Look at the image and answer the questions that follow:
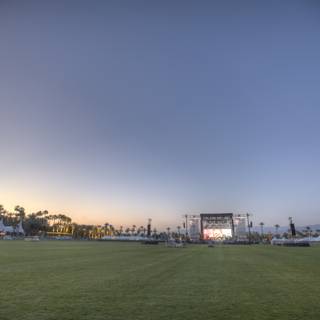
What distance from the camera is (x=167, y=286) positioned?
12.9 m

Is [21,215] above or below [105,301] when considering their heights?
above

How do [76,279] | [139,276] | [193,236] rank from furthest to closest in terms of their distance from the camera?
[193,236]
[139,276]
[76,279]

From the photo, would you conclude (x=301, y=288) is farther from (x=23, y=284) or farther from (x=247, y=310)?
(x=23, y=284)

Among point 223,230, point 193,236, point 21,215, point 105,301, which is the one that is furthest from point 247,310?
point 21,215

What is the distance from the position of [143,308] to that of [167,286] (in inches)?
155

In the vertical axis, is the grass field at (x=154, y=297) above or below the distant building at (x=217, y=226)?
below

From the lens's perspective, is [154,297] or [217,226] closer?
[154,297]

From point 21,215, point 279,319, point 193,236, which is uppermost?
point 21,215

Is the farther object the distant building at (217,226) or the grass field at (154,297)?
the distant building at (217,226)

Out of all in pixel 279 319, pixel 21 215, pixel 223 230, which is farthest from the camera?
pixel 21 215

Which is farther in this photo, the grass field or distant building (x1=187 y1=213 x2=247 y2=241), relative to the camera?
distant building (x1=187 y1=213 x2=247 y2=241)

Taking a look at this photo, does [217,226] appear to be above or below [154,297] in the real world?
above

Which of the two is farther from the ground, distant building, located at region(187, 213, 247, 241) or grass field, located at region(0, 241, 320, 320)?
distant building, located at region(187, 213, 247, 241)

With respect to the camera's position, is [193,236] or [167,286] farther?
[193,236]
